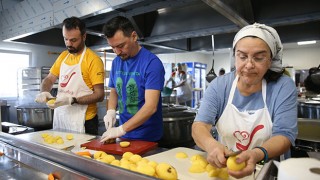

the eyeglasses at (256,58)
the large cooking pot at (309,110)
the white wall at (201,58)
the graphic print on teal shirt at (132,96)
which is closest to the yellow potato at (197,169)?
the eyeglasses at (256,58)

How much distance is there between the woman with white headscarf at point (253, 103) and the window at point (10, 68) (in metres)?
5.88

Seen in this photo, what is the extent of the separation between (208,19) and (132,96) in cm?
152

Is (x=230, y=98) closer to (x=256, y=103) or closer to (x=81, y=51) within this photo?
(x=256, y=103)

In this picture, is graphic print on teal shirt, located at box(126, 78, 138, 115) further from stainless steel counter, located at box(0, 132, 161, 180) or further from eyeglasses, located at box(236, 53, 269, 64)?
eyeglasses, located at box(236, 53, 269, 64)

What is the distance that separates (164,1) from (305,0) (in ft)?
4.27

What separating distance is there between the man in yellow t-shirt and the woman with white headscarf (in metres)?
1.00

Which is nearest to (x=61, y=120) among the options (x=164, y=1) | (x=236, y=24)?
(x=164, y=1)

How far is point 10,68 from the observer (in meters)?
5.88

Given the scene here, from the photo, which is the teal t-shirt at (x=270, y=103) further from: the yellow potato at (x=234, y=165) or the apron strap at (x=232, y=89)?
the yellow potato at (x=234, y=165)

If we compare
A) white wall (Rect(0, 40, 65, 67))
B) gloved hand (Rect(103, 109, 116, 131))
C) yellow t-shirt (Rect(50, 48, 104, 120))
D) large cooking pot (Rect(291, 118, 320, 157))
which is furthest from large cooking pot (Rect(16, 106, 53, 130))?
large cooking pot (Rect(291, 118, 320, 157))

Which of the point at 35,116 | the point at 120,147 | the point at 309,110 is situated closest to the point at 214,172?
the point at 120,147

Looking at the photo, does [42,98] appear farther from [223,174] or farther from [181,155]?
[223,174]

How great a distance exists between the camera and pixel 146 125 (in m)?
1.66

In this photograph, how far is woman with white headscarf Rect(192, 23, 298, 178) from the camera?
43.1 inches
